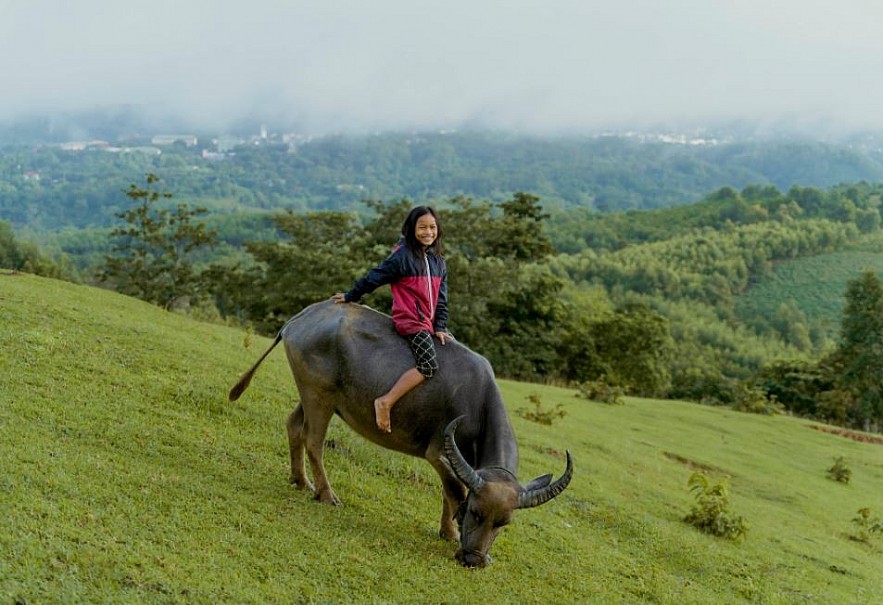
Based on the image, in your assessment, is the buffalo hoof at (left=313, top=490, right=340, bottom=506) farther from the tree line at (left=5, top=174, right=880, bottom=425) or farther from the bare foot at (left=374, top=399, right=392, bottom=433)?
the tree line at (left=5, top=174, right=880, bottom=425)

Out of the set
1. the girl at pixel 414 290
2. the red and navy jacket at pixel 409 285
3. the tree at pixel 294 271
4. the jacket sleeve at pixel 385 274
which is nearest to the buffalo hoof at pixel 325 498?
the girl at pixel 414 290

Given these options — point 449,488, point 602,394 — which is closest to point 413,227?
point 449,488

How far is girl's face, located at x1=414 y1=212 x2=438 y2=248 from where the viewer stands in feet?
21.9

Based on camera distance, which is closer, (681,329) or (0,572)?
(0,572)

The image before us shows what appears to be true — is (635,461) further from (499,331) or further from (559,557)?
(499,331)

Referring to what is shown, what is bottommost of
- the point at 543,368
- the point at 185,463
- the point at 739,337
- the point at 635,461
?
the point at 739,337

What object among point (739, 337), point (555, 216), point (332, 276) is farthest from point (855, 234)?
point (332, 276)

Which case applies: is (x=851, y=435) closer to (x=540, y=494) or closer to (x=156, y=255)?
(x=540, y=494)

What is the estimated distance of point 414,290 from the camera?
6746 millimetres

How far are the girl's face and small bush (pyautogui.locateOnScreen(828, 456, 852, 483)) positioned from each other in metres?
16.0

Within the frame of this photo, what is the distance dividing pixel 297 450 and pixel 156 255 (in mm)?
26763

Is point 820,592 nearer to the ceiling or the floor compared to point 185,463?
nearer to the floor

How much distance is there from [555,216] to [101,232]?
93.3 meters

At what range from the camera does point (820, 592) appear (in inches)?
354
